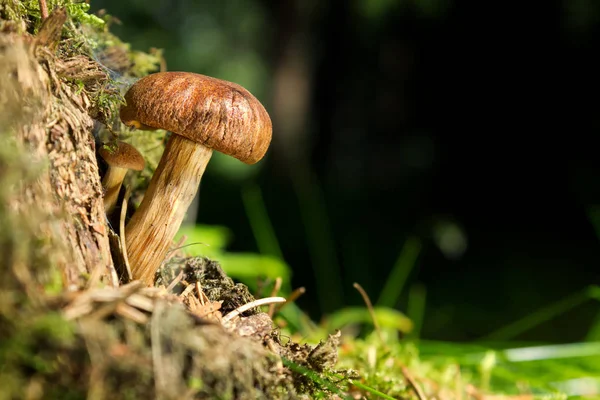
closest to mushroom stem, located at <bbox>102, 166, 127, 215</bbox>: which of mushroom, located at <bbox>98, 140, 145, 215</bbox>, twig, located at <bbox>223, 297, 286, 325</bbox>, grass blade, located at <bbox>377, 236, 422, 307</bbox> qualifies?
mushroom, located at <bbox>98, 140, 145, 215</bbox>

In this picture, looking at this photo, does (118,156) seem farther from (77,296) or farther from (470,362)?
(470,362)

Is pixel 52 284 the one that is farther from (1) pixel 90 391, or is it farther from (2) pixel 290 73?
(2) pixel 290 73

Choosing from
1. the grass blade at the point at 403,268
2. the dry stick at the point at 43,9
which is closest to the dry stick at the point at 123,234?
the dry stick at the point at 43,9

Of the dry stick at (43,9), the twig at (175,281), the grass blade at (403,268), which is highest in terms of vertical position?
the dry stick at (43,9)

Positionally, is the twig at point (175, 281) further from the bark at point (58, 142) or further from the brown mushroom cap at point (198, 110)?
the brown mushroom cap at point (198, 110)

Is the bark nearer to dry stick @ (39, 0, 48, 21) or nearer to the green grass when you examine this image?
dry stick @ (39, 0, 48, 21)

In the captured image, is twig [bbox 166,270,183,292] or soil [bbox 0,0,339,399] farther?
twig [bbox 166,270,183,292]

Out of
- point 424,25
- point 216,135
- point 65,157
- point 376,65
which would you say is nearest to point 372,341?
point 216,135
